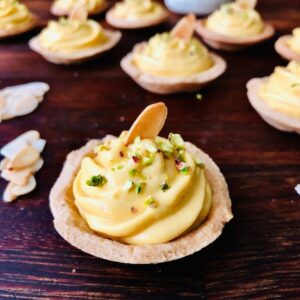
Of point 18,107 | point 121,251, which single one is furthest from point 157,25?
point 121,251

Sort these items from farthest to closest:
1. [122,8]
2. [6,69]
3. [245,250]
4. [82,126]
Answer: [122,8]
[6,69]
[82,126]
[245,250]

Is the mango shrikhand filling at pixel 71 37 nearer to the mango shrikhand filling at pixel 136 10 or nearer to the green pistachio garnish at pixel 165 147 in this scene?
the mango shrikhand filling at pixel 136 10

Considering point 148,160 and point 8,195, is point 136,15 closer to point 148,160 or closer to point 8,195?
point 8,195

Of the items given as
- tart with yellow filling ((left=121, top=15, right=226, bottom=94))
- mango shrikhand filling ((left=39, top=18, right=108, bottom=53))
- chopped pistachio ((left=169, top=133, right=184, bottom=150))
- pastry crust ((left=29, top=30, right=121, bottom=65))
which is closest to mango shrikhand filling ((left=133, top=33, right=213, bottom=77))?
tart with yellow filling ((left=121, top=15, right=226, bottom=94))

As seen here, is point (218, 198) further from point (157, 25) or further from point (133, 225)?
point (157, 25)

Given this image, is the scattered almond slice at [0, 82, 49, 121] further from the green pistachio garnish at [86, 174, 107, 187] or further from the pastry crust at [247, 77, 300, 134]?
the pastry crust at [247, 77, 300, 134]

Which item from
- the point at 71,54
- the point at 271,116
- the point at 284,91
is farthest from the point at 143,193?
the point at 71,54

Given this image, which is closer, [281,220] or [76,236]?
[76,236]
